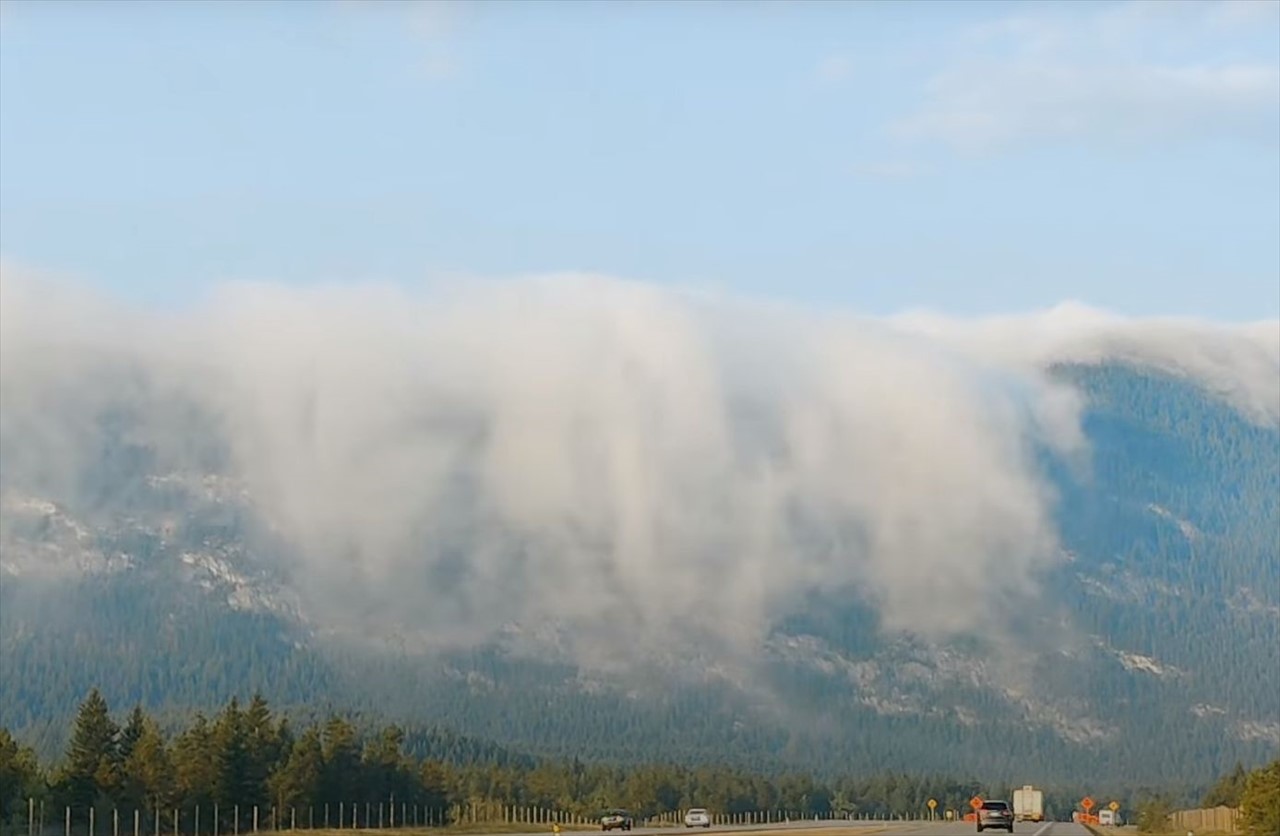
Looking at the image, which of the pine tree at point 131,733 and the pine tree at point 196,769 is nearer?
the pine tree at point 196,769

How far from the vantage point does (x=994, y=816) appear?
149375mm

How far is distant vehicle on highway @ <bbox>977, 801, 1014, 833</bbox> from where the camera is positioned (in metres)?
148

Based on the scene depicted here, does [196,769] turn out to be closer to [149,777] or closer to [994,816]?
[149,777]

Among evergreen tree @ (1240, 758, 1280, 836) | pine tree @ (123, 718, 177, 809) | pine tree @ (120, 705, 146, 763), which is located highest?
pine tree @ (120, 705, 146, 763)

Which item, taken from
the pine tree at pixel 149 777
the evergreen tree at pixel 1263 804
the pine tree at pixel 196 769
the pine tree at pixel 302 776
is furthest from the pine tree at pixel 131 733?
the evergreen tree at pixel 1263 804

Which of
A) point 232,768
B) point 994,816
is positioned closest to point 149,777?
point 232,768

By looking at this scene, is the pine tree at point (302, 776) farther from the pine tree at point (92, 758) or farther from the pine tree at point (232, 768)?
the pine tree at point (92, 758)

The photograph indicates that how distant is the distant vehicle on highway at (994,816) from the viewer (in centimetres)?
14788

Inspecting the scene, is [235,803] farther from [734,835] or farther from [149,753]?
[734,835]

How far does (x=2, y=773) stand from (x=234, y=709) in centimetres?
4505

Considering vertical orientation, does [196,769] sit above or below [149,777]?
above

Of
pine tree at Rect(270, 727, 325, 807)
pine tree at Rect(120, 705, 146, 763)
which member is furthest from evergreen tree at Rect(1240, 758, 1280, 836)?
pine tree at Rect(120, 705, 146, 763)

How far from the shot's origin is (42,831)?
126 m

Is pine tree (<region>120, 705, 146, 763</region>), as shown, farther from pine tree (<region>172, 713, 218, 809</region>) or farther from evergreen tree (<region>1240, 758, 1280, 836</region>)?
evergreen tree (<region>1240, 758, 1280, 836</region>)
